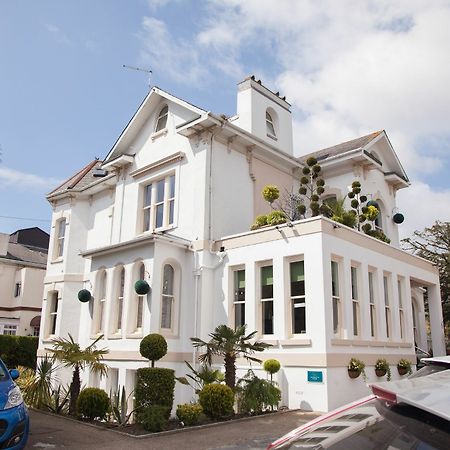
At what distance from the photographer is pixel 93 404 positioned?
1045cm

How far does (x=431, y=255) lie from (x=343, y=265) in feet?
63.4

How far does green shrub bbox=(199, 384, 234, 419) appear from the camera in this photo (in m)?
10.3

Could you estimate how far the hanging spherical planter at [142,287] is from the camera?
14.0 m

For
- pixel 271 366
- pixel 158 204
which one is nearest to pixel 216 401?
pixel 271 366

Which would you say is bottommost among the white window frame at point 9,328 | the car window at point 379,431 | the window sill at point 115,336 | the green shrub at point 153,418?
the green shrub at point 153,418

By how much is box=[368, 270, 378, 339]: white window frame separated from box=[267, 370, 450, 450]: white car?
1278 cm

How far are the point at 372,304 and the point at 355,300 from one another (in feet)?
3.58

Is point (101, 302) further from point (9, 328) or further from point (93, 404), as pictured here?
point (9, 328)

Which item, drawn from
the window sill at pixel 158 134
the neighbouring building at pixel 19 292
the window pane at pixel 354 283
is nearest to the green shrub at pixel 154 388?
the window pane at pixel 354 283

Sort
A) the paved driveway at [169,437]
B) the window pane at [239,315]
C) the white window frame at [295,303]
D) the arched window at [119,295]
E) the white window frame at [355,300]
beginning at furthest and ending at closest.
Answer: the arched window at [119,295]
the window pane at [239,315]
the white window frame at [355,300]
the white window frame at [295,303]
the paved driveway at [169,437]

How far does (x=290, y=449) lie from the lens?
262 centimetres

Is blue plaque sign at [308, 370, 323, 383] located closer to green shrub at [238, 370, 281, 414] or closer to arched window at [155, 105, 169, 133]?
green shrub at [238, 370, 281, 414]

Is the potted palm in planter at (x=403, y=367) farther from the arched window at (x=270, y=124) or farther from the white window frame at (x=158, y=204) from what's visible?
the arched window at (x=270, y=124)

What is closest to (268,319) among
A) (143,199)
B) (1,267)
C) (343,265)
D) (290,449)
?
(343,265)
